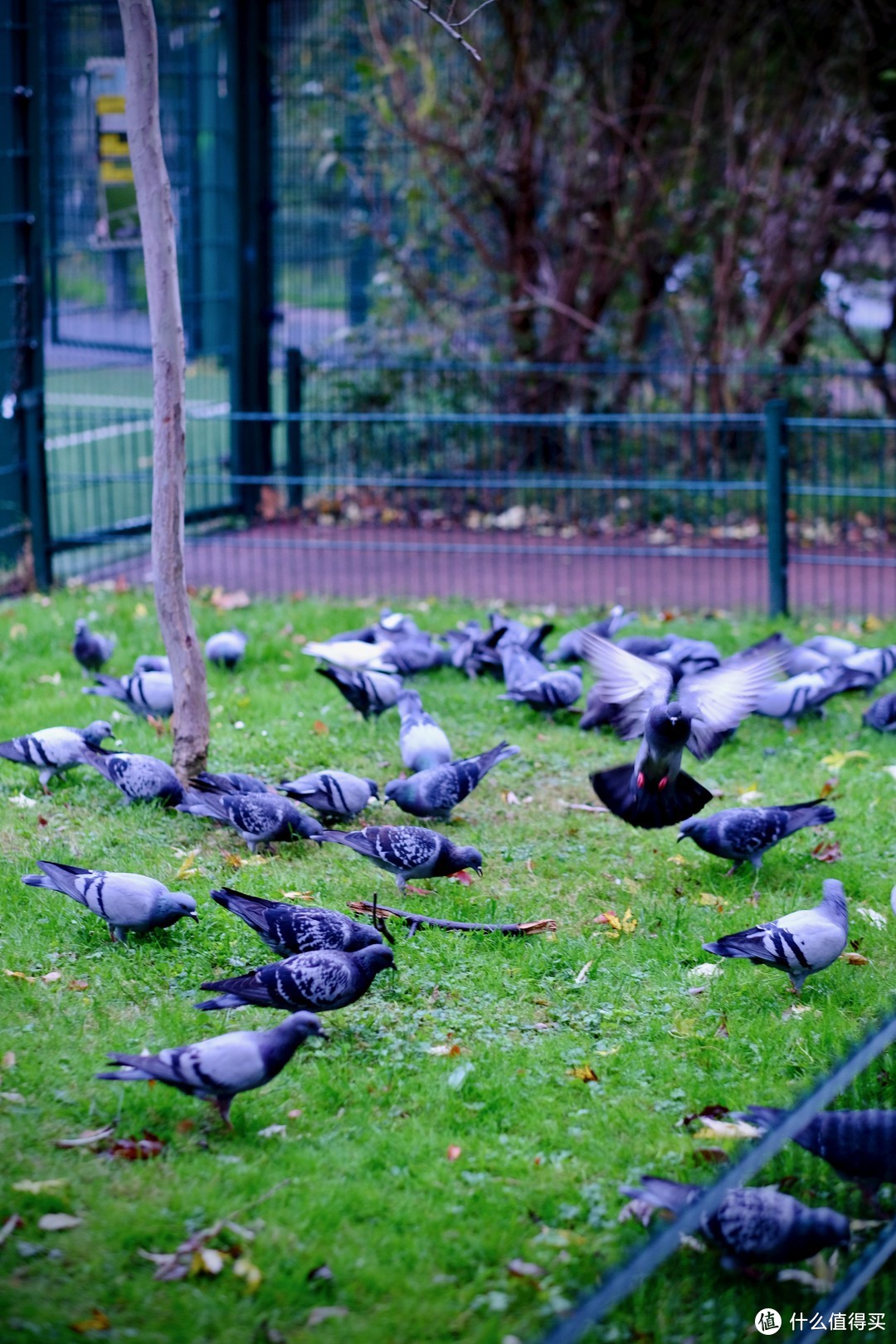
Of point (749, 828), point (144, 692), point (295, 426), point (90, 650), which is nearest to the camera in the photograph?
point (749, 828)

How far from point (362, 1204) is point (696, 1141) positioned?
0.84m

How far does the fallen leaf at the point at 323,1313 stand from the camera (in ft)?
9.13

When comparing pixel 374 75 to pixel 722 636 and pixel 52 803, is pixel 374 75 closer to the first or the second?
pixel 722 636

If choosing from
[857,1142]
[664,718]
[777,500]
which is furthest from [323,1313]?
[777,500]

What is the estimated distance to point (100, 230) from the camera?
1014 centimetres

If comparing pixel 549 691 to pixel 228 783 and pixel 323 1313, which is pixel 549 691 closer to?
pixel 228 783

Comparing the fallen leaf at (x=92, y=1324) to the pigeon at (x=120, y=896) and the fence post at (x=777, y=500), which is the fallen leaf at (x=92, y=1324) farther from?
the fence post at (x=777, y=500)

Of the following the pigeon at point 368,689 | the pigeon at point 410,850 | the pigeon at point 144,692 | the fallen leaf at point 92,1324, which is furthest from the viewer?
the pigeon at point 368,689

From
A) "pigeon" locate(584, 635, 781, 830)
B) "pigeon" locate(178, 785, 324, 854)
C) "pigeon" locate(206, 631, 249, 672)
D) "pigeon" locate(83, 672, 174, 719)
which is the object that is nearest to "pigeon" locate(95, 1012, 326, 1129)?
"pigeon" locate(178, 785, 324, 854)

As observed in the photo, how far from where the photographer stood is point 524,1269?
293 cm

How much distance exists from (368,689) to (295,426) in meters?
4.89

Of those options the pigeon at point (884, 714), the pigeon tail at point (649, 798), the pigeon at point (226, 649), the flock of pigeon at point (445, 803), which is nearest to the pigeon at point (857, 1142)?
the flock of pigeon at point (445, 803)

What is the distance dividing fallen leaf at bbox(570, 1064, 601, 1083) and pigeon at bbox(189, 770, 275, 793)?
77.4 inches

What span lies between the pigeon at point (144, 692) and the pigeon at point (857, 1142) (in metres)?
3.82
